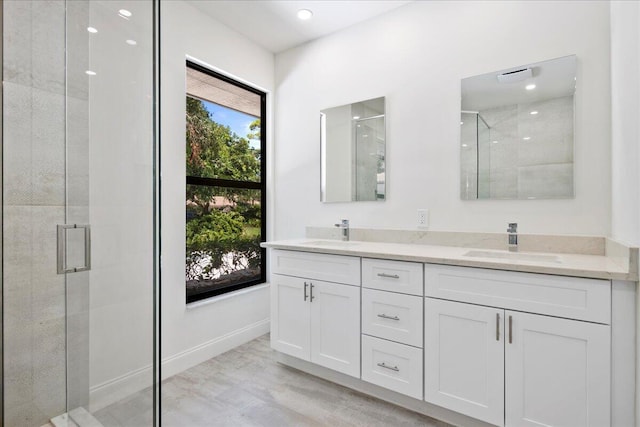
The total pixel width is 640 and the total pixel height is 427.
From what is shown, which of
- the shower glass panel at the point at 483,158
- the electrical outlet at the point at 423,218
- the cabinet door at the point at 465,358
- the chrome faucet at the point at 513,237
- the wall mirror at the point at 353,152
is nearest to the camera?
the cabinet door at the point at 465,358

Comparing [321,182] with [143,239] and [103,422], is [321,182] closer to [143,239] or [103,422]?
[143,239]

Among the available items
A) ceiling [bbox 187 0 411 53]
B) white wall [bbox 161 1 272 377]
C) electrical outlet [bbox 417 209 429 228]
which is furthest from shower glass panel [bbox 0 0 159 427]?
electrical outlet [bbox 417 209 429 228]

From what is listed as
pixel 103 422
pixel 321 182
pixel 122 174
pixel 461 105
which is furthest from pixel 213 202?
pixel 461 105

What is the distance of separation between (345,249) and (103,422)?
4.46 feet

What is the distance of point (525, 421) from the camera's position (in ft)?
4.84

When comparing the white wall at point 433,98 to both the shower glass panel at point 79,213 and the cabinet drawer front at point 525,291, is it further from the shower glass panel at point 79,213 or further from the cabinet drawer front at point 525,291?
the shower glass panel at point 79,213

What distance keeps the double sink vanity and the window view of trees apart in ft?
2.45

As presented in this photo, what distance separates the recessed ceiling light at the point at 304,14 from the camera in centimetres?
251

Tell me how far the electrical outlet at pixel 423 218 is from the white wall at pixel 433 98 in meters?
0.03

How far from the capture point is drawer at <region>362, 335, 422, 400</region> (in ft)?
5.79

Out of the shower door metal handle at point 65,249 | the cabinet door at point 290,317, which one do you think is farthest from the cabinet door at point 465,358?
the shower door metal handle at point 65,249

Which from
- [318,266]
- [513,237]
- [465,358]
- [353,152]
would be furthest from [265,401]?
[353,152]

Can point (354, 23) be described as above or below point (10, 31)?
above

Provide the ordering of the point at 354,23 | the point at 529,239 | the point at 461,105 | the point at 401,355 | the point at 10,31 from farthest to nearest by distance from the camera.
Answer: the point at 354,23
the point at 461,105
the point at 529,239
the point at 401,355
the point at 10,31
